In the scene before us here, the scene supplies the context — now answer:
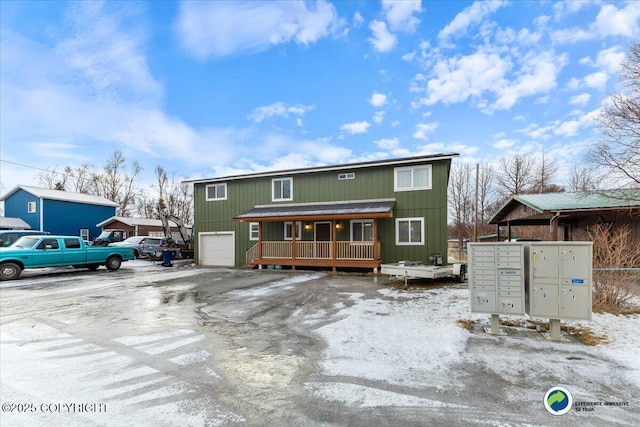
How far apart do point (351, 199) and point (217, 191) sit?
28.5ft

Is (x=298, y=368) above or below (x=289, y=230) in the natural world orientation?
below

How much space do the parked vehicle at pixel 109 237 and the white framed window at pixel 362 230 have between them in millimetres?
20940

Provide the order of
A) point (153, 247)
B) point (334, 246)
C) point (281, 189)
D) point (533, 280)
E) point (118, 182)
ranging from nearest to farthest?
point (533, 280) → point (334, 246) → point (281, 189) → point (153, 247) → point (118, 182)

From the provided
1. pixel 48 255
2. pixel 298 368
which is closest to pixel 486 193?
pixel 298 368

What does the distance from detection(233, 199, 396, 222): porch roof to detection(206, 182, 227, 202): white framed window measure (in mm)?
2767

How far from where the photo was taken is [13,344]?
186 inches

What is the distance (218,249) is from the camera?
17766mm

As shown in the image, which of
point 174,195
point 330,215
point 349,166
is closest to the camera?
point 330,215

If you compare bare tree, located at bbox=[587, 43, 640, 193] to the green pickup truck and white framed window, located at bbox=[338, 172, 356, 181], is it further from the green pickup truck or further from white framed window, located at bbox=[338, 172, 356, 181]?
the green pickup truck

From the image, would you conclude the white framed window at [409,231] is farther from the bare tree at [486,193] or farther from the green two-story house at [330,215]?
the bare tree at [486,193]

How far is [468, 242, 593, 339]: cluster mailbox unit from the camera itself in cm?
468

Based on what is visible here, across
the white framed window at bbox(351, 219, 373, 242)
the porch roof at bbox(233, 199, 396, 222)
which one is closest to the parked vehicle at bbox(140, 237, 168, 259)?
the porch roof at bbox(233, 199, 396, 222)

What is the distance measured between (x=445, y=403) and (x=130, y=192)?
4639 centimetres

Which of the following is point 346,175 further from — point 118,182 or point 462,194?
point 118,182
